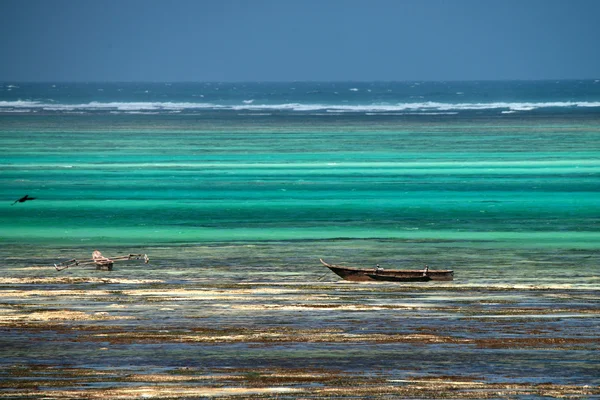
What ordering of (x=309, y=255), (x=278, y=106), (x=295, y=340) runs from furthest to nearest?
1. (x=278, y=106)
2. (x=309, y=255)
3. (x=295, y=340)

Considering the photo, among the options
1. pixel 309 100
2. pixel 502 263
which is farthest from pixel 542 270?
pixel 309 100

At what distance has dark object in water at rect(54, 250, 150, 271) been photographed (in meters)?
23.4

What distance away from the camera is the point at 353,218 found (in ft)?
108

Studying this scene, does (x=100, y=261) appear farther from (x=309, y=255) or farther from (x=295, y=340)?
(x=295, y=340)

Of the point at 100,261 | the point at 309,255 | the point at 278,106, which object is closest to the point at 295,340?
the point at 100,261

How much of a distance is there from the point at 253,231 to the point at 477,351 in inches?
584

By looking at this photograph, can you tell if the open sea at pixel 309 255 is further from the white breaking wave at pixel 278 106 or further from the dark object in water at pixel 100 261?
the white breaking wave at pixel 278 106

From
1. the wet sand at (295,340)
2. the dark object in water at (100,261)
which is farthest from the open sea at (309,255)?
the dark object in water at (100,261)

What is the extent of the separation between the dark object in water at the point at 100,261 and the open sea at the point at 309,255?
0.21 metres

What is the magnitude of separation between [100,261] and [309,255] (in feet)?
16.1

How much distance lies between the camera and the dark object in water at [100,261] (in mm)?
23359

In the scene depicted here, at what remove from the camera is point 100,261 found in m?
23.4

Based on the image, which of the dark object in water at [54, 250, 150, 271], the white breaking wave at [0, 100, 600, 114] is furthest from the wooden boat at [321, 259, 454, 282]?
the white breaking wave at [0, 100, 600, 114]

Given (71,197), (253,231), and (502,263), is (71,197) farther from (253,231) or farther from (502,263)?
(502,263)
